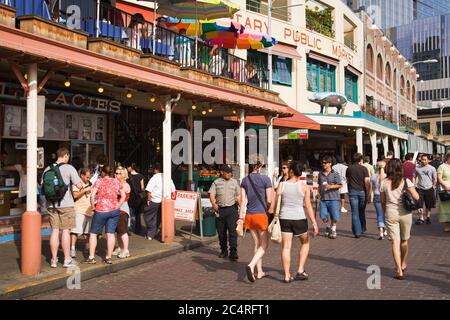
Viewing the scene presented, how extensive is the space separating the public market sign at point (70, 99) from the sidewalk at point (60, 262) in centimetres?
296

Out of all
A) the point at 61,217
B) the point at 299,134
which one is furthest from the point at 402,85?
the point at 61,217

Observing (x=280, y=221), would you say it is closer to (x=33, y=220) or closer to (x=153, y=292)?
(x=153, y=292)

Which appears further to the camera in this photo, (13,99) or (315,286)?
(13,99)

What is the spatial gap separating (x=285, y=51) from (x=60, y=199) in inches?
735

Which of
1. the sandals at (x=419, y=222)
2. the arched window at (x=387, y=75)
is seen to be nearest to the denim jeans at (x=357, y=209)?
the sandals at (x=419, y=222)

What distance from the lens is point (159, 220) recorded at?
1095 cm

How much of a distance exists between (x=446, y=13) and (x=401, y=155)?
301 feet

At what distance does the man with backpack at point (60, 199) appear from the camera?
7.47 metres

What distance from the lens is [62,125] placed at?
37.9ft

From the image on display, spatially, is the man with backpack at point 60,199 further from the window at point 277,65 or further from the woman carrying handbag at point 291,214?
the window at point 277,65

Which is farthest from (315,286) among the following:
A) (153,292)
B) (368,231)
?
(368,231)

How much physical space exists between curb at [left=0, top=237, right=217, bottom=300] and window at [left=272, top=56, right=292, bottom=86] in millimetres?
16152

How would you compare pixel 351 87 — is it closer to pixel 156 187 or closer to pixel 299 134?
pixel 299 134

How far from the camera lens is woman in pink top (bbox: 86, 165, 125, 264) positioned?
7883mm
